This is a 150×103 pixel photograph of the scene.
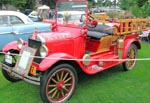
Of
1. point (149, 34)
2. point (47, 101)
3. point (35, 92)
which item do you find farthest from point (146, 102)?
point (149, 34)

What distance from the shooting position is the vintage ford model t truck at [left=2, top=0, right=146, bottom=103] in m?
4.50

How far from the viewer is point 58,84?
182 inches

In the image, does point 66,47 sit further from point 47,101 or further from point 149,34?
point 149,34

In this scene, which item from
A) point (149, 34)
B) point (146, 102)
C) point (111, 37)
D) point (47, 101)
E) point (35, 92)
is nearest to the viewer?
point (47, 101)

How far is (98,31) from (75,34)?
3.81ft

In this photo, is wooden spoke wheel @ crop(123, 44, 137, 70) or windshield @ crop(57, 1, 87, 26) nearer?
windshield @ crop(57, 1, 87, 26)

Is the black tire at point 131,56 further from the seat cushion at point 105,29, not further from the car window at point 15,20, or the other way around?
the car window at point 15,20

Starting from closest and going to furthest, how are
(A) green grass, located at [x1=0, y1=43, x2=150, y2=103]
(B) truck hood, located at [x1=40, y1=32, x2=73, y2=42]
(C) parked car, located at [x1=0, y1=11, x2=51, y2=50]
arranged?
(B) truck hood, located at [x1=40, y1=32, x2=73, y2=42] < (A) green grass, located at [x1=0, y1=43, x2=150, y2=103] < (C) parked car, located at [x1=0, y1=11, x2=51, y2=50]

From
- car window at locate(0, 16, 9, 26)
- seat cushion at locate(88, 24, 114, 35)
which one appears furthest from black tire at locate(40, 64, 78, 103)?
car window at locate(0, 16, 9, 26)

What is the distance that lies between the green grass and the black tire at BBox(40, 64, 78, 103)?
201 millimetres

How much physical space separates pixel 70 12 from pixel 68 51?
102cm

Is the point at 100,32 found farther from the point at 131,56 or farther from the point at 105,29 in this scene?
the point at 131,56

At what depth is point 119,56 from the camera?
6.12 m

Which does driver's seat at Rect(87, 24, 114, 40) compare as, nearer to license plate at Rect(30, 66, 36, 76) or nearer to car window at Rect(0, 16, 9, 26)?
license plate at Rect(30, 66, 36, 76)
